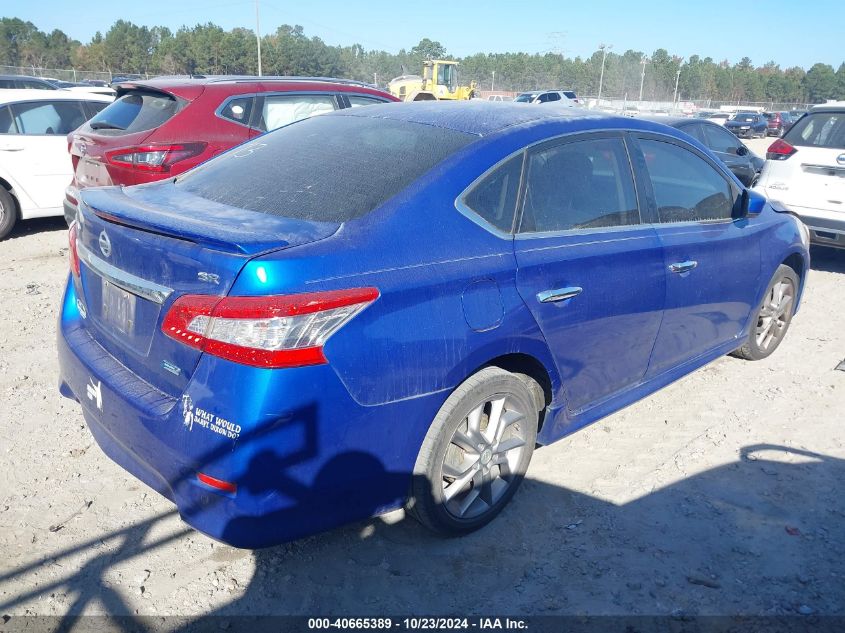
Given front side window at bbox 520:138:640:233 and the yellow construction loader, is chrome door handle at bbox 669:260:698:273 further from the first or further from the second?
the yellow construction loader

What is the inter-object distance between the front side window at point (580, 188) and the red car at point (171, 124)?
155 inches

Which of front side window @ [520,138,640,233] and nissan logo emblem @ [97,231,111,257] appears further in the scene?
front side window @ [520,138,640,233]

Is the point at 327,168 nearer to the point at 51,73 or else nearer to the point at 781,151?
the point at 781,151

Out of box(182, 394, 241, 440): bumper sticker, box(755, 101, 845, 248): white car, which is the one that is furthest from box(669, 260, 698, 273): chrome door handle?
box(755, 101, 845, 248): white car

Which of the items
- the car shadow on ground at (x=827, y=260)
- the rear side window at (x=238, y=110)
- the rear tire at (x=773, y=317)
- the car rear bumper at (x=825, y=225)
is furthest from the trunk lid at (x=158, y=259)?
the car shadow on ground at (x=827, y=260)

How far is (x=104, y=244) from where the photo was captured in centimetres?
272

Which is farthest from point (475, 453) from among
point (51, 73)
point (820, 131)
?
point (51, 73)

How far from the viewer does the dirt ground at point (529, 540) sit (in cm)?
269

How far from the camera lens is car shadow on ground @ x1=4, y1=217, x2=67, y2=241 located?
321 inches

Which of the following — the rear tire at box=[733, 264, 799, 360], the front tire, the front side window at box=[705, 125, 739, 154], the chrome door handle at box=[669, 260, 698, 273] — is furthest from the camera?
the front side window at box=[705, 125, 739, 154]

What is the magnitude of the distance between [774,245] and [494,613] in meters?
3.29

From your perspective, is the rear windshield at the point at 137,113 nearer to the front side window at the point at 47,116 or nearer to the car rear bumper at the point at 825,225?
the front side window at the point at 47,116

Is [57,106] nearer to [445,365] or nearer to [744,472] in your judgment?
[445,365]

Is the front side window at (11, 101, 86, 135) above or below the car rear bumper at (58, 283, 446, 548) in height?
above
